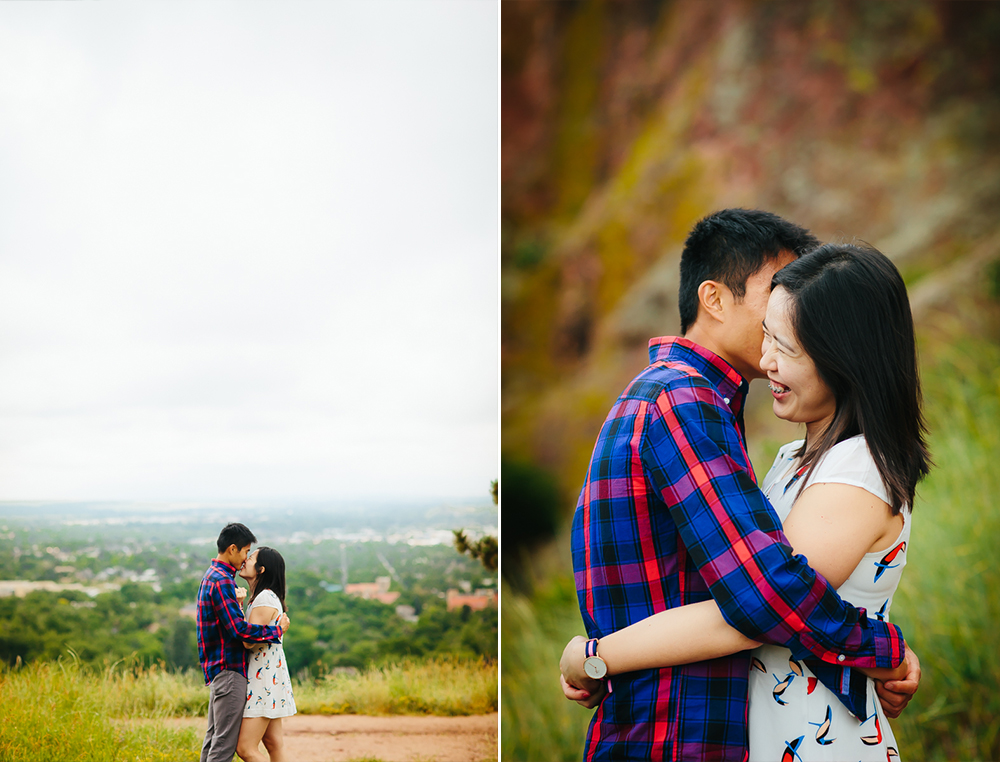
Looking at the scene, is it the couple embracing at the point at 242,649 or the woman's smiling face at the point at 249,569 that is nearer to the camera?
the couple embracing at the point at 242,649

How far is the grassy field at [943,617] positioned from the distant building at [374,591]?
0.75 meters

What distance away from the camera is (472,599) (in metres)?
3.09

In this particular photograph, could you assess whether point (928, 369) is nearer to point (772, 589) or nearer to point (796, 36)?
point (796, 36)

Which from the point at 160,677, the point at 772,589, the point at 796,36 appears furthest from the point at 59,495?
the point at 796,36

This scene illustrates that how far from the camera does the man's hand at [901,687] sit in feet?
3.67

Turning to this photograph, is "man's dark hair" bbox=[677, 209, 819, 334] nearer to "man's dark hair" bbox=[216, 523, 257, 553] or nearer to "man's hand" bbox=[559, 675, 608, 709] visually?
"man's hand" bbox=[559, 675, 608, 709]

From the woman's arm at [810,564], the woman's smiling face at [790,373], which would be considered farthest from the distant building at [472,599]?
the woman's smiling face at [790,373]

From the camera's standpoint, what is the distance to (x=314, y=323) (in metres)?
2.85

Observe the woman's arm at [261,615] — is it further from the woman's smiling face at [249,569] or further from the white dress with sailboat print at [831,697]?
the white dress with sailboat print at [831,697]

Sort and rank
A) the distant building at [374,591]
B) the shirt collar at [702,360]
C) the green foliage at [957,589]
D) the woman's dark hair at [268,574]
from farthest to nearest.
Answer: the distant building at [374,591], the green foliage at [957,589], the woman's dark hair at [268,574], the shirt collar at [702,360]

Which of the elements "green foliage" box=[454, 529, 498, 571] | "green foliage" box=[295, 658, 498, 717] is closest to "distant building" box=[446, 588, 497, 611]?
"green foliage" box=[454, 529, 498, 571]

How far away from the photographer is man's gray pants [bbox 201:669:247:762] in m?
2.21

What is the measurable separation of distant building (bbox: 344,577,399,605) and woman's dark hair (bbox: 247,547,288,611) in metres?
0.50

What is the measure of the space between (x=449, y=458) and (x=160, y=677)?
1348 mm
